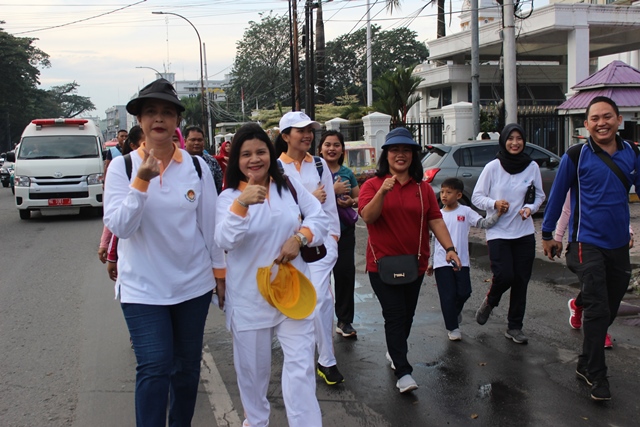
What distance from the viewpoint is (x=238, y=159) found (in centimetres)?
343

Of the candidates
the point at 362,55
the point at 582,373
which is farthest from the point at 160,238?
the point at 362,55

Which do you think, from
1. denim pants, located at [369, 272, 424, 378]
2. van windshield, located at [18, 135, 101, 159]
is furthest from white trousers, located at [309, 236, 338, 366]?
van windshield, located at [18, 135, 101, 159]

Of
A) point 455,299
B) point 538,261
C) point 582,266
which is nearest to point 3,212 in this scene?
point 538,261

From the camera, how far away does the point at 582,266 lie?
4402 mm

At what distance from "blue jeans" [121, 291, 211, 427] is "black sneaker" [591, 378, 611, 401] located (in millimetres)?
2618

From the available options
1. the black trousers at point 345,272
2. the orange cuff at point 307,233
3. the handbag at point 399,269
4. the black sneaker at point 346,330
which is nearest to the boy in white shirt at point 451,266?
the black trousers at point 345,272

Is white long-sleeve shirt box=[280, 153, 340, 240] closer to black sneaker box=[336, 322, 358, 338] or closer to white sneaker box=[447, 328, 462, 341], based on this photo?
black sneaker box=[336, 322, 358, 338]

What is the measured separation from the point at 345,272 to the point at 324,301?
3.26ft

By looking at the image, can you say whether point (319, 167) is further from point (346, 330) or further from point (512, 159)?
point (512, 159)

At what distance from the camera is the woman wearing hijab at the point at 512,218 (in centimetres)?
543

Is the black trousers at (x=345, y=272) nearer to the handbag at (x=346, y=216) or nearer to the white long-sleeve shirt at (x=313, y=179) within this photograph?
the handbag at (x=346, y=216)

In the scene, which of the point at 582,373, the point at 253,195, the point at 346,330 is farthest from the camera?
the point at 346,330

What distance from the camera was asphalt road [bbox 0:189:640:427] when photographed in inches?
160

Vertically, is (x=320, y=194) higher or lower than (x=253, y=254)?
higher
